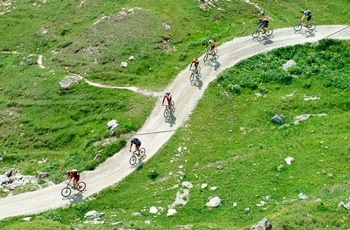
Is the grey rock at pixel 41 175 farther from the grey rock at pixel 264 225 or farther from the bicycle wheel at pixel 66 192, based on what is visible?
the grey rock at pixel 264 225

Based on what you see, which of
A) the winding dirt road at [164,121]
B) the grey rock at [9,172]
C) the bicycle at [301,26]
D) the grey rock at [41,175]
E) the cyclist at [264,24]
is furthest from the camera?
the bicycle at [301,26]

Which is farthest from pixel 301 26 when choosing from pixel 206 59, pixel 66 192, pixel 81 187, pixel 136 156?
pixel 66 192

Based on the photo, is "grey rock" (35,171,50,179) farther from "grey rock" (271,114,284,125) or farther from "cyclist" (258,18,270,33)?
"cyclist" (258,18,270,33)

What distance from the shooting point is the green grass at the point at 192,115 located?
36.9 meters

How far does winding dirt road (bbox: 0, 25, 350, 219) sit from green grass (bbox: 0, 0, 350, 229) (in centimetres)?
126

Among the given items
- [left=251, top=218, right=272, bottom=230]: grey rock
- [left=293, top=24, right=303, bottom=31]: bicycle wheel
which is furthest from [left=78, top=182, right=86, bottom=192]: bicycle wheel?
[left=293, top=24, right=303, bottom=31]: bicycle wheel

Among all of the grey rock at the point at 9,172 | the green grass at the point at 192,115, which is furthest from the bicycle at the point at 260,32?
the grey rock at the point at 9,172

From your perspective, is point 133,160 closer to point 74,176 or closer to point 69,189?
point 74,176

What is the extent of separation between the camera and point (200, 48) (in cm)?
6319

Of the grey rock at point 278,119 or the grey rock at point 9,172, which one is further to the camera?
the grey rock at point 9,172

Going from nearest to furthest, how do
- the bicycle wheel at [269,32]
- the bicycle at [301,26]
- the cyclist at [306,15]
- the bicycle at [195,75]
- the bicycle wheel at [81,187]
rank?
the bicycle wheel at [81,187], the bicycle at [195,75], the cyclist at [306,15], the bicycle wheel at [269,32], the bicycle at [301,26]

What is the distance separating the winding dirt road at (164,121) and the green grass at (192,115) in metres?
1.26

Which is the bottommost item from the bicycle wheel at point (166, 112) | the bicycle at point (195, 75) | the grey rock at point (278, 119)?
the grey rock at point (278, 119)

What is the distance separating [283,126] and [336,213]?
1761 centimetres
